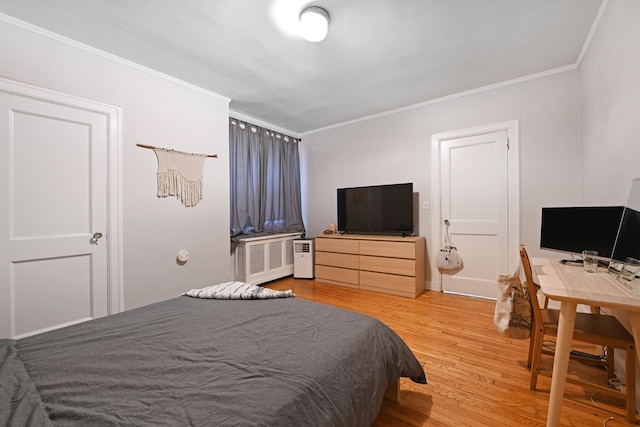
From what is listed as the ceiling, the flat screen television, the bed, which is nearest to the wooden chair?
the bed

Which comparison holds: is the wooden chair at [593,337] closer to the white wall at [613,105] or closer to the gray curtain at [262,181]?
the white wall at [613,105]

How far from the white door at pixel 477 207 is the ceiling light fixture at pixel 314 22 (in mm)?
2243

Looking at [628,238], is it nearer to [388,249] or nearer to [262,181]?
[388,249]

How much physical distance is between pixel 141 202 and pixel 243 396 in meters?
2.44

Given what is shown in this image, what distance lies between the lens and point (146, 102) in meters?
2.62

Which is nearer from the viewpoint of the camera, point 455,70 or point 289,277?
point 455,70

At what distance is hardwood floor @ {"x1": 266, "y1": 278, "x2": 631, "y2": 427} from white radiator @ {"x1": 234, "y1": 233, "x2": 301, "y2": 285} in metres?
1.82

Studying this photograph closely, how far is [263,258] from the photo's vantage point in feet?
12.8

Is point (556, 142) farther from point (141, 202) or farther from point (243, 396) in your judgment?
point (141, 202)

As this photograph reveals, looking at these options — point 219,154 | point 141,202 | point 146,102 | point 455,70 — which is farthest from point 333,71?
point 141,202

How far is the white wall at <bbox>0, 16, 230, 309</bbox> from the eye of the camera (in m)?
2.07

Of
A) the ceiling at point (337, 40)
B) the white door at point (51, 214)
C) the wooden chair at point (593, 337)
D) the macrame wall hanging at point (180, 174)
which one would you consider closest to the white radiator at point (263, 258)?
the macrame wall hanging at point (180, 174)

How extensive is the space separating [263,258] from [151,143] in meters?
2.07

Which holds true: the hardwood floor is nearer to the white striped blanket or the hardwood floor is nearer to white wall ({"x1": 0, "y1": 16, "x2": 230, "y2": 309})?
the white striped blanket
